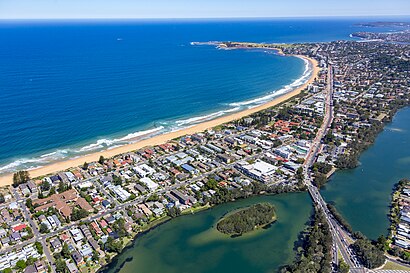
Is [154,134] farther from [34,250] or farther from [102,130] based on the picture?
[34,250]

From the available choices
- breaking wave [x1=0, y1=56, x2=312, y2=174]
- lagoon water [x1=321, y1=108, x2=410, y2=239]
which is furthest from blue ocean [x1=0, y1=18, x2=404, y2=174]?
lagoon water [x1=321, y1=108, x2=410, y2=239]

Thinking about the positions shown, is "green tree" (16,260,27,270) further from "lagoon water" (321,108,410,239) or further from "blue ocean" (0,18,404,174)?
"lagoon water" (321,108,410,239)

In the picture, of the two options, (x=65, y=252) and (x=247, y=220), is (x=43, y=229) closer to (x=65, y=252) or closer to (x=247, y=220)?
(x=65, y=252)

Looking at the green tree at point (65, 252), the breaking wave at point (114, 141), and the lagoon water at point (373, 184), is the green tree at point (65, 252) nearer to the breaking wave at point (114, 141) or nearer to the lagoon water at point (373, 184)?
the breaking wave at point (114, 141)

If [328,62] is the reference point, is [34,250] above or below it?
below

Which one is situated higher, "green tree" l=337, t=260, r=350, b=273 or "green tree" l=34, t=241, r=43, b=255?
"green tree" l=337, t=260, r=350, b=273

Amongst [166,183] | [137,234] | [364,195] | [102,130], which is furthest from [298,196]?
[102,130]

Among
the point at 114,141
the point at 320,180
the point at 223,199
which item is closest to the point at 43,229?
the point at 223,199
